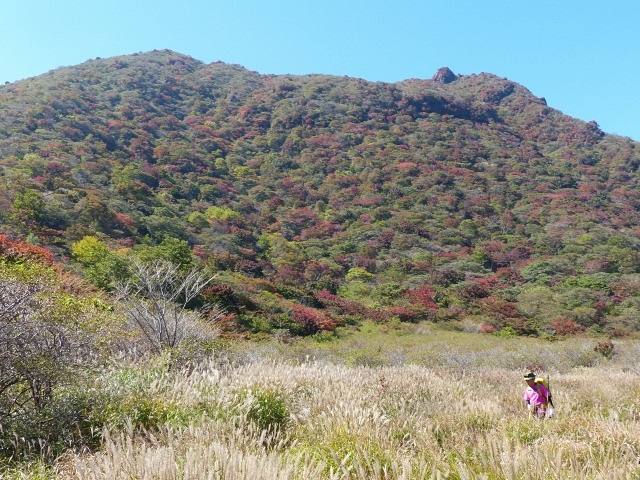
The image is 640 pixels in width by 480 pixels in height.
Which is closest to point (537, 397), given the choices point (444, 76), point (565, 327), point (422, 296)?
point (565, 327)

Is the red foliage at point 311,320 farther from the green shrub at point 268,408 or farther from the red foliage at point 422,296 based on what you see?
the green shrub at point 268,408

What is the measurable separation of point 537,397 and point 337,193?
141 ft

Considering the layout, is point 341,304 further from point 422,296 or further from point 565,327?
point 565,327

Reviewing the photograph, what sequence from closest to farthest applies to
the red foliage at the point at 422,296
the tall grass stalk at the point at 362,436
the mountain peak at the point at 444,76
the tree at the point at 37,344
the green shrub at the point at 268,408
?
the tall grass stalk at the point at 362,436
the green shrub at the point at 268,408
the tree at the point at 37,344
the red foliage at the point at 422,296
the mountain peak at the point at 444,76

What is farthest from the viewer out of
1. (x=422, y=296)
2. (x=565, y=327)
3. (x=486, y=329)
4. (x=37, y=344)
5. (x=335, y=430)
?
(x=422, y=296)

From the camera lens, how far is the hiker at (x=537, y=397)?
19.4 ft

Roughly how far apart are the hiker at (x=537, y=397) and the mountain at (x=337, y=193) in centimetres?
1482

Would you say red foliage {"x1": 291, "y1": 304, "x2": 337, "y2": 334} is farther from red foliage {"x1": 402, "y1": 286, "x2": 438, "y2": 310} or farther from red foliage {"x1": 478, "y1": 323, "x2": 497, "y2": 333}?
red foliage {"x1": 478, "y1": 323, "x2": 497, "y2": 333}

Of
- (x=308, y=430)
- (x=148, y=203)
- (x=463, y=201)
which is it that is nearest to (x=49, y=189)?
(x=148, y=203)

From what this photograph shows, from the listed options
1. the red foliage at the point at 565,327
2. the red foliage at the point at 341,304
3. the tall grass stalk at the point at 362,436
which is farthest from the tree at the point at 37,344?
the red foliage at the point at 565,327

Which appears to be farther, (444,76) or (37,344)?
(444,76)

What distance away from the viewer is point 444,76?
347 ft

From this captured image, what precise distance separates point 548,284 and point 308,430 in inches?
1237

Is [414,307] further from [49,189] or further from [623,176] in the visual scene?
[623,176]
